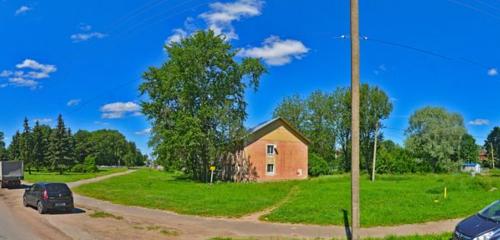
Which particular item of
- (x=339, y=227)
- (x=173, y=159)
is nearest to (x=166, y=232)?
(x=339, y=227)

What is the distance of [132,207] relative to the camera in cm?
2698

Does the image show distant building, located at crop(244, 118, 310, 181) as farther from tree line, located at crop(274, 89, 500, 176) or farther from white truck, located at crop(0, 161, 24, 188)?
white truck, located at crop(0, 161, 24, 188)

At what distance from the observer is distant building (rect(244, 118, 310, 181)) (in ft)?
183

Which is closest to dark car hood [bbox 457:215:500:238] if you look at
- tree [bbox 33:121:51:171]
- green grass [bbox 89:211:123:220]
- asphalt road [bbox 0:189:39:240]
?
asphalt road [bbox 0:189:39:240]

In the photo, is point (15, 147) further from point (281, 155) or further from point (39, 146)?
point (281, 155)

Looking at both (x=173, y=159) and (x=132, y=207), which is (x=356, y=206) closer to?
(x=132, y=207)

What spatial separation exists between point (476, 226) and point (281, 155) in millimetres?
47158

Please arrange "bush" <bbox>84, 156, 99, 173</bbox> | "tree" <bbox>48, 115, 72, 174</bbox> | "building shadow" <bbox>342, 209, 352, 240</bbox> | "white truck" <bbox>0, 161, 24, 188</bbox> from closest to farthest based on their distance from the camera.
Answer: "building shadow" <bbox>342, 209, 352, 240</bbox>, "white truck" <bbox>0, 161, 24, 188</bbox>, "tree" <bbox>48, 115, 72, 174</bbox>, "bush" <bbox>84, 156, 99, 173</bbox>

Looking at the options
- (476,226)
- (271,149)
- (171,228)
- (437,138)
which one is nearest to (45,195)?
(171,228)

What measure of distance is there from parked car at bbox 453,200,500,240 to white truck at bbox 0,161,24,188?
4564cm

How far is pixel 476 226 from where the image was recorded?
10992 mm

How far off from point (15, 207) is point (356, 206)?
2342 centimetres

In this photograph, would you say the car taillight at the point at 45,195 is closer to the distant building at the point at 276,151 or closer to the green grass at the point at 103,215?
the green grass at the point at 103,215

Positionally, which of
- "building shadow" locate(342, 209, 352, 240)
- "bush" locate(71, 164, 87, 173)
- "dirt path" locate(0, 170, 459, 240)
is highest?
"bush" locate(71, 164, 87, 173)
